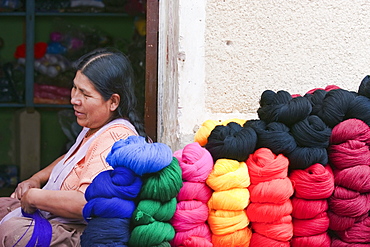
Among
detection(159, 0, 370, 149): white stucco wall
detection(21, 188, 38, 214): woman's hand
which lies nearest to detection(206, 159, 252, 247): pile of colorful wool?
detection(159, 0, 370, 149): white stucco wall

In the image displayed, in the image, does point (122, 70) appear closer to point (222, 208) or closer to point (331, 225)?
point (222, 208)

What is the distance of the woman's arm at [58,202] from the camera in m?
1.65

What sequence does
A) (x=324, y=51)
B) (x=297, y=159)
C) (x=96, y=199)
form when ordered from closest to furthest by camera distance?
(x=96, y=199), (x=297, y=159), (x=324, y=51)

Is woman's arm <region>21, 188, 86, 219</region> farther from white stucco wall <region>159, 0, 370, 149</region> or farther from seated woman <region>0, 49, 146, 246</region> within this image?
white stucco wall <region>159, 0, 370, 149</region>

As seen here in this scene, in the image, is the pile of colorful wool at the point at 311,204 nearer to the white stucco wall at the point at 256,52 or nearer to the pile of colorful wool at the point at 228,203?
the pile of colorful wool at the point at 228,203

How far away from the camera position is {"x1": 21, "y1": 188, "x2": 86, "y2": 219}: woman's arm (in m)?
1.65

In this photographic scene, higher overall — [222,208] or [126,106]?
[126,106]

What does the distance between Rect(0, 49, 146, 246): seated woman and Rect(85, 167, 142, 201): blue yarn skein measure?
1.43ft

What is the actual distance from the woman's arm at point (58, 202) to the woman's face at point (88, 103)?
35 cm

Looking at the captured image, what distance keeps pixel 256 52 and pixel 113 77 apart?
0.57 meters

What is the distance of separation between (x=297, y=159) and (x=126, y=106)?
89cm

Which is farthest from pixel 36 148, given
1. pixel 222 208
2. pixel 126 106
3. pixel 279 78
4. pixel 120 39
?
pixel 222 208

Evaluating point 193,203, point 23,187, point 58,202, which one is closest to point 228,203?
point 193,203

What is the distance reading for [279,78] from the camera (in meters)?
1.77
